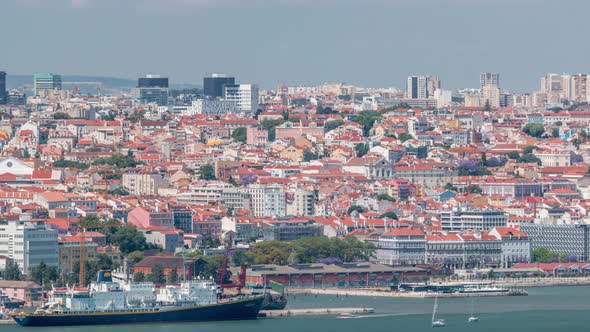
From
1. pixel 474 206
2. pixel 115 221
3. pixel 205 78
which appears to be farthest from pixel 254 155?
pixel 205 78

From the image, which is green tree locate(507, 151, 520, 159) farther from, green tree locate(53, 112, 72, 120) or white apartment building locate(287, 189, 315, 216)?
green tree locate(53, 112, 72, 120)

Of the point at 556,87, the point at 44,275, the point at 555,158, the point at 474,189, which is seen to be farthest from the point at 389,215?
the point at 556,87

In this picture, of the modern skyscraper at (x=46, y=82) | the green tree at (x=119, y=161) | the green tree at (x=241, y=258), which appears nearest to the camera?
the green tree at (x=241, y=258)

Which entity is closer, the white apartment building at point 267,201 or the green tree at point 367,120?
the white apartment building at point 267,201

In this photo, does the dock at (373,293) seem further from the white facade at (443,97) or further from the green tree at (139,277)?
the white facade at (443,97)

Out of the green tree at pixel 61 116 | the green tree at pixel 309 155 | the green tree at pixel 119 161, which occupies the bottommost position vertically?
the green tree at pixel 119 161

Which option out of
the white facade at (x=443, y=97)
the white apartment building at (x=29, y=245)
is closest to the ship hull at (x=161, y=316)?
the white apartment building at (x=29, y=245)

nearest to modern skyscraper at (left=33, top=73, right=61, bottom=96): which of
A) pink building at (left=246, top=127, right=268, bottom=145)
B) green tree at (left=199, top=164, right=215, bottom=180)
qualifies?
pink building at (left=246, top=127, right=268, bottom=145)

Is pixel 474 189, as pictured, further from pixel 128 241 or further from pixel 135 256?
pixel 135 256
